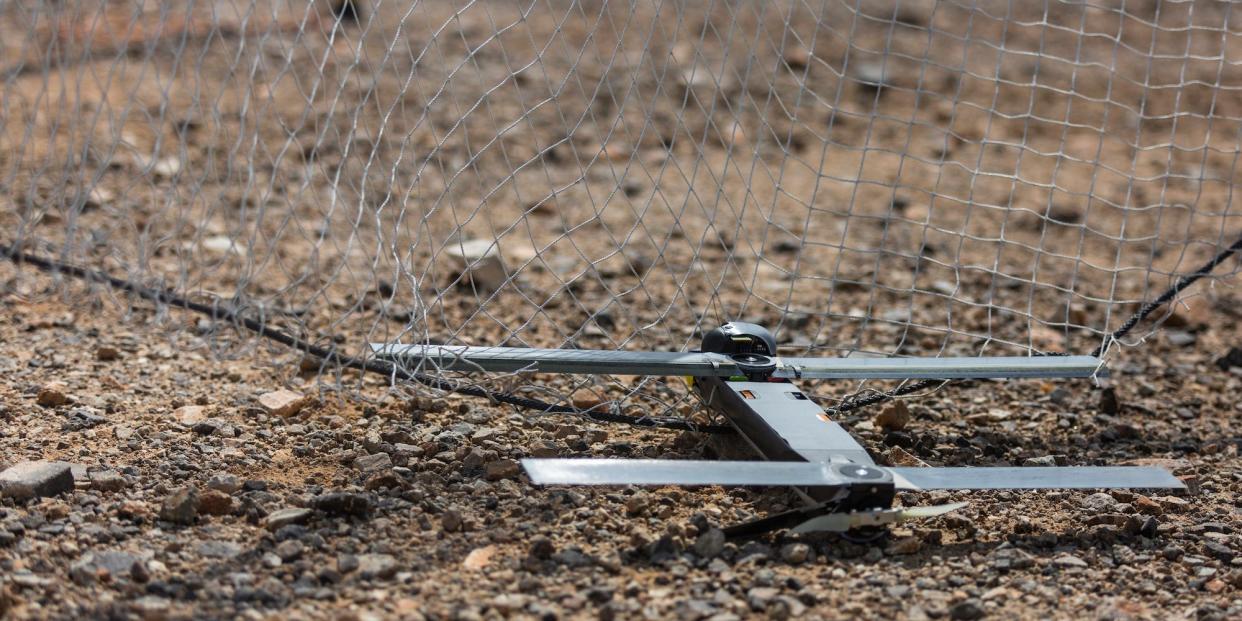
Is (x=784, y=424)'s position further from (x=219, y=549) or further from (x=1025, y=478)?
(x=219, y=549)

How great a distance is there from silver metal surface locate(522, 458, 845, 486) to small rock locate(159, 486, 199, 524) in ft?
2.41

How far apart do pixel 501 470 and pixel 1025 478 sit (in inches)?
46.7

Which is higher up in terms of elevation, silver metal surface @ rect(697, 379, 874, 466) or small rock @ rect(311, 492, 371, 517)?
silver metal surface @ rect(697, 379, 874, 466)

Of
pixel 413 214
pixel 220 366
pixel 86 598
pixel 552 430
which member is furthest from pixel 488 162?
pixel 86 598

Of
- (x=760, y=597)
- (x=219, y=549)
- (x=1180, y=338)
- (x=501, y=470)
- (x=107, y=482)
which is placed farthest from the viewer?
(x=1180, y=338)

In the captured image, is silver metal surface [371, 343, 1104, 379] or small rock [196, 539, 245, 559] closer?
small rock [196, 539, 245, 559]

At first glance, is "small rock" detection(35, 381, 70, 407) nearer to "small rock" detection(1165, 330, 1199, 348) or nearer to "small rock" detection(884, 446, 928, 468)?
"small rock" detection(884, 446, 928, 468)

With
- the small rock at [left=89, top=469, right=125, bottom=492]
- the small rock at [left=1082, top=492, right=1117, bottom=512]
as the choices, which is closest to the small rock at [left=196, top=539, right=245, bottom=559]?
the small rock at [left=89, top=469, right=125, bottom=492]

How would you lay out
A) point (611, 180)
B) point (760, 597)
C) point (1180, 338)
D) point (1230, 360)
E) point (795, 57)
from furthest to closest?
point (795, 57) < point (611, 180) < point (1180, 338) < point (1230, 360) < point (760, 597)

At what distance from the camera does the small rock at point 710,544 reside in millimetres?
2861

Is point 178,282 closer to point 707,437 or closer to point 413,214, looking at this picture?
point 413,214

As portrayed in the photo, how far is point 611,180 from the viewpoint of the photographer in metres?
6.00

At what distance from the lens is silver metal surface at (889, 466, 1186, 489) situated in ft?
9.68

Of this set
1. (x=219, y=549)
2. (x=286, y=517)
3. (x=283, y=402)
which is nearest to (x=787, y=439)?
(x=286, y=517)
